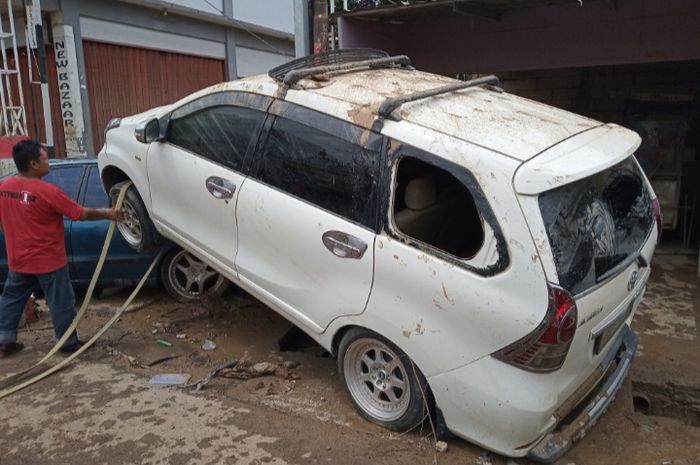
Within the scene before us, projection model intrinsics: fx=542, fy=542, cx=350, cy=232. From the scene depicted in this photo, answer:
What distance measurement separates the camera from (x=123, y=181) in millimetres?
4672

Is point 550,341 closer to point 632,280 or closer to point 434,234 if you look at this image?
point 632,280

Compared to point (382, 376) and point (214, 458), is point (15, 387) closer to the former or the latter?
point (214, 458)

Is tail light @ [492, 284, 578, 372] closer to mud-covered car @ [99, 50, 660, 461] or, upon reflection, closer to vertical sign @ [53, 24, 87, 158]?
mud-covered car @ [99, 50, 660, 461]

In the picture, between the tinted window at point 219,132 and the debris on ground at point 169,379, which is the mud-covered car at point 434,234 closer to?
the tinted window at point 219,132

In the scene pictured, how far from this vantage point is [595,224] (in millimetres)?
2676

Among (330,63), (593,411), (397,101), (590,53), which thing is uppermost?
(590,53)

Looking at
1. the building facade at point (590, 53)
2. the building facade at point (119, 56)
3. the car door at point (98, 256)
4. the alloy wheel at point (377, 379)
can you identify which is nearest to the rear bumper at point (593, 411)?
the alloy wheel at point (377, 379)

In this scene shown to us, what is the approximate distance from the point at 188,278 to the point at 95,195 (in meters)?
1.24

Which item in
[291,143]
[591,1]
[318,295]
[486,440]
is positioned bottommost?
[486,440]

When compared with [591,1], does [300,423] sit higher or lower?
lower

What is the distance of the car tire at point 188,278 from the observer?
489 cm

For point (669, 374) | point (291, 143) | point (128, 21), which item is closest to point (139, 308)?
point (291, 143)

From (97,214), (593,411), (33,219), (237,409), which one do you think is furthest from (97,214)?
(593,411)

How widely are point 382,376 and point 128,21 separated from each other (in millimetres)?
10609
